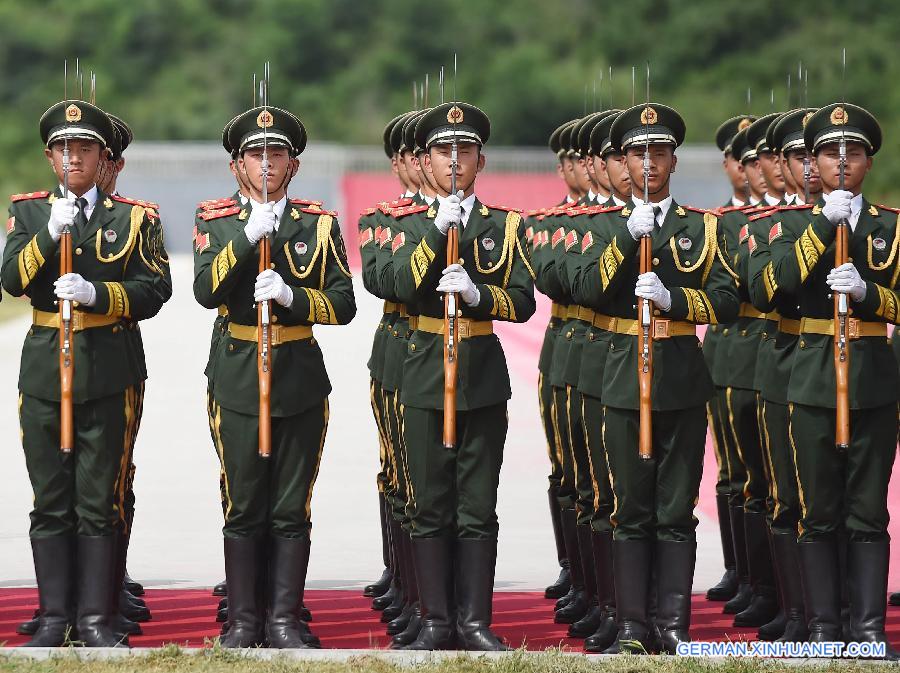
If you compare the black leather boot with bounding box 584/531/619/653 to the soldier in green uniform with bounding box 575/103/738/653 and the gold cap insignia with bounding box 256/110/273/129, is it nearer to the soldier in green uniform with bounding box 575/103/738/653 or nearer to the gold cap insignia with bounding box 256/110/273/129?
the soldier in green uniform with bounding box 575/103/738/653

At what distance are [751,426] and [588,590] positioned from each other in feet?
3.36

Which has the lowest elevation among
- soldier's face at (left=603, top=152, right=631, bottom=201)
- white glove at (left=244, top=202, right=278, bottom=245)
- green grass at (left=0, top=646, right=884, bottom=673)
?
green grass at (left=0, top=646, right=884, bottom=673)

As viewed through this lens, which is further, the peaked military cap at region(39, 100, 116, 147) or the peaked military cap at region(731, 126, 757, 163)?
the peaked military cap at region(731, 126, 757, 163)

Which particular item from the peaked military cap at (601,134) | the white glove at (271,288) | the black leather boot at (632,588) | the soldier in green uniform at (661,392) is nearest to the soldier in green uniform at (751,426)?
the peaked military cap at (601,134)

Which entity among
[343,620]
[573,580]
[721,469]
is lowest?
[343,620]

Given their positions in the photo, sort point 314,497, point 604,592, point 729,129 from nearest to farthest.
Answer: point 604,592
point 729,129
point 314,497

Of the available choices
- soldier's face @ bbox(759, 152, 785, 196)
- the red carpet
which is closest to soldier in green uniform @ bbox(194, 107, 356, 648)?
the red carpet

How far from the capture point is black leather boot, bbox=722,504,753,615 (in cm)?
776

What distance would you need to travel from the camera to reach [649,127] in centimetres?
668

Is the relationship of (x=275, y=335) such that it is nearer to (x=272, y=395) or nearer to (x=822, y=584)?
(x=272, y=395)

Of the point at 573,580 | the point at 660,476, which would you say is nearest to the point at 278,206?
the point at 660,476

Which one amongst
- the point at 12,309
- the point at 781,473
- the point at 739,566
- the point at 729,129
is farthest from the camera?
the point at 12,309

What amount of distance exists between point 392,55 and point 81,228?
157 ft

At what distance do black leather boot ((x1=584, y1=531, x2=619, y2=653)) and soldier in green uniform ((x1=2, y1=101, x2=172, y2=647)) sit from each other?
66.2 inches
